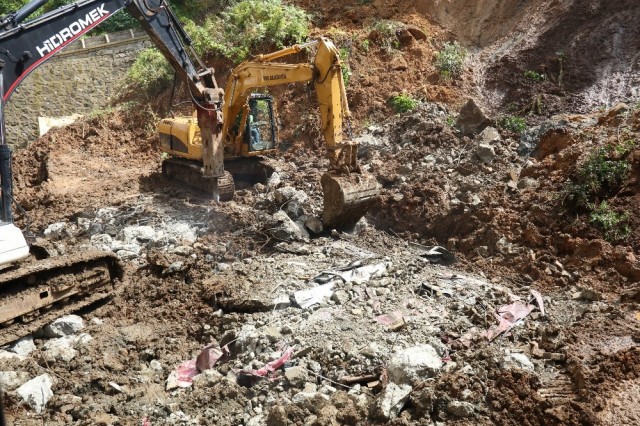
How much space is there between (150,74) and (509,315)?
13.7 m

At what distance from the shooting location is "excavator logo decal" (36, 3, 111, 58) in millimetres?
7367

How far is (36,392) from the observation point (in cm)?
527

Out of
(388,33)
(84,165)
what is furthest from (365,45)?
(84,165)

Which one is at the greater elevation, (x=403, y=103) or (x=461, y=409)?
(x=403, y=103)

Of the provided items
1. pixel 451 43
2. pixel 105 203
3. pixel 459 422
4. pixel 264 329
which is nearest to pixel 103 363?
pixel 264 329

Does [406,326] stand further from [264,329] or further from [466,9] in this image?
[466,9]

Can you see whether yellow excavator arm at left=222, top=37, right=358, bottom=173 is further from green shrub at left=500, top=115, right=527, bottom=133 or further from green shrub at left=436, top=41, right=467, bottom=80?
green shrub at left=436, top=41, right=467, bottom=80

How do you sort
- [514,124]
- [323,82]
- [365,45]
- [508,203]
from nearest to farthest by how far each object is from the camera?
[508,203] < [323,82] < [514,124] < [365,45]

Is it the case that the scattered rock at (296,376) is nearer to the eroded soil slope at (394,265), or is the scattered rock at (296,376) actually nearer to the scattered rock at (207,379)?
the eroded soil slope at (394,265)

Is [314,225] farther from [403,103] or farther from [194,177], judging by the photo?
[403,103]

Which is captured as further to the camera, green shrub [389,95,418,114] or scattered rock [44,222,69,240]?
green shrub [389,95,418,114]

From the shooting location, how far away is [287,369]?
5.30 metres

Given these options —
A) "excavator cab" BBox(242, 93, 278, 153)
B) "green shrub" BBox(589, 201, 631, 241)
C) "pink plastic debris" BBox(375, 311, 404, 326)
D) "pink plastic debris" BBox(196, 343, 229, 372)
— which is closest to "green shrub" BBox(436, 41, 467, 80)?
"excavator cab" BBox(242, 93, 278, 153)

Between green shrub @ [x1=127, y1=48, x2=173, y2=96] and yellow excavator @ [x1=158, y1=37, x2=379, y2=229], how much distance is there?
16.7 feet
